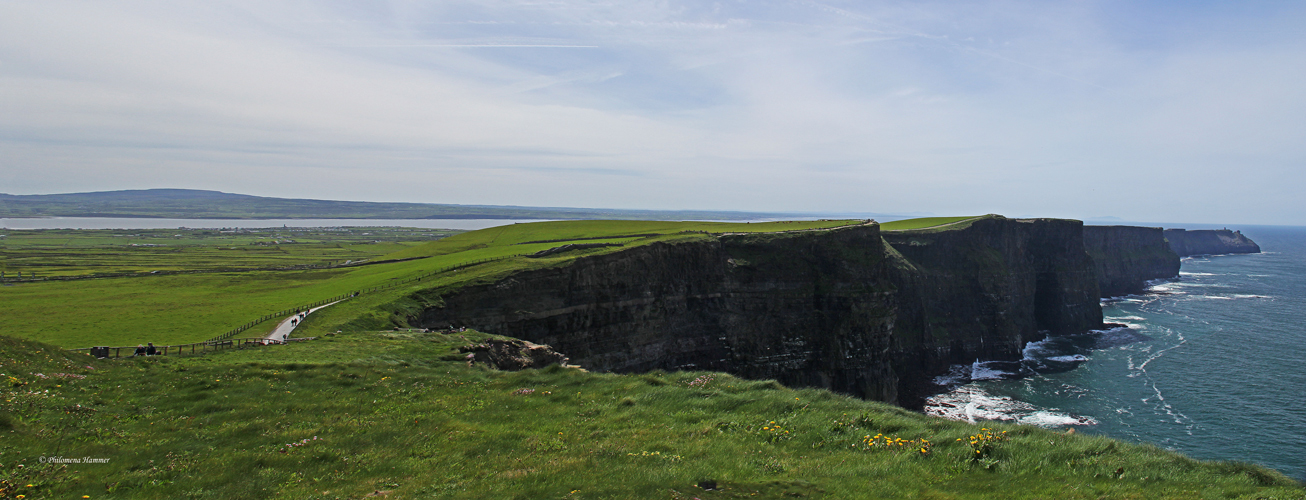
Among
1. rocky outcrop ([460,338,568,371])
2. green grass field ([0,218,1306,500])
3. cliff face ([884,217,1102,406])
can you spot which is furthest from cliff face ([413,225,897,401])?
green grass field ([0,218,1306,500])

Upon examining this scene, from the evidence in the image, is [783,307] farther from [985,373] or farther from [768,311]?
[985,373]

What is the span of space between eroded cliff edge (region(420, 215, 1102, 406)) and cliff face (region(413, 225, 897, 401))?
0.12m

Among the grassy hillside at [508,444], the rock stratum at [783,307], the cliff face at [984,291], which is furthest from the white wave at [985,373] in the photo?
the grassy hillside at [508,444]

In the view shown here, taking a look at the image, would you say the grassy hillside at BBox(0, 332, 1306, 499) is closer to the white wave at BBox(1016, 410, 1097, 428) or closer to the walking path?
the walking path

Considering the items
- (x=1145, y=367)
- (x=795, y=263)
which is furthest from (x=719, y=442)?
(x=1145, y=367)

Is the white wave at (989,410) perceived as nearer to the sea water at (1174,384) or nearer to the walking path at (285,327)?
the sea water at (1174,384)

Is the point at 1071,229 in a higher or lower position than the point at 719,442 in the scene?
higher

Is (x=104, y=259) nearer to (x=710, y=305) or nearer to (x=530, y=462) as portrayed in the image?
(x=710, y=305)

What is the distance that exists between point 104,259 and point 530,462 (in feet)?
454

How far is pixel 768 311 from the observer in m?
67.8

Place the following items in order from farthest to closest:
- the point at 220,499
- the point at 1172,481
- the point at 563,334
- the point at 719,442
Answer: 1. the point at 563,334
2. the point at 719,442
3. the point at 1172,481
4. the point at 220,499

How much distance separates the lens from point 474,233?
110188 millimetres

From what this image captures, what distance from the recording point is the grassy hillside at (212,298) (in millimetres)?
40906

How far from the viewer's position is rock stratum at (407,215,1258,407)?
57.6 metres
